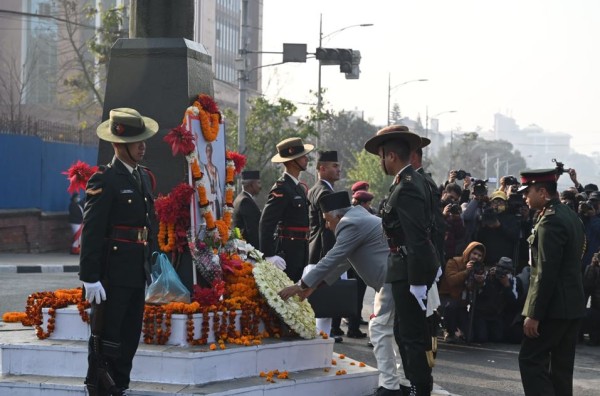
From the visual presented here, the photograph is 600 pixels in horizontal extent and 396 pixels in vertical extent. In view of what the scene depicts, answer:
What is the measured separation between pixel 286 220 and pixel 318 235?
93cm

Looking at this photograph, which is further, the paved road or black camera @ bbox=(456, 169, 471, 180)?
black camera @ bbox=(456, 169, 471, 180)

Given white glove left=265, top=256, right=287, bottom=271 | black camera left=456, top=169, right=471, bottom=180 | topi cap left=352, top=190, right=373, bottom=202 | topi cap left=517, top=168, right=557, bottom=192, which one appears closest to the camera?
topi cap left=517, top=168, right=557, bottom=192

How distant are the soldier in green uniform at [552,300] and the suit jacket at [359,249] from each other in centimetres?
153

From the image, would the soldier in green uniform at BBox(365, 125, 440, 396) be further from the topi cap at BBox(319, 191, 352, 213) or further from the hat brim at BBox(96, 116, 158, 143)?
the hat brim at BBox(96, 116, 158, 143)

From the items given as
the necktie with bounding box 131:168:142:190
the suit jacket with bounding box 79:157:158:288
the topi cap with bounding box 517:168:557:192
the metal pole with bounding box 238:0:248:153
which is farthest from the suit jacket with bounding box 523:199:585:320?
the metal pole with bounding box 238:0:248:153

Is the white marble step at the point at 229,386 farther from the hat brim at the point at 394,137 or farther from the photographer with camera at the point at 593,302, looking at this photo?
the photographer with camera at the point at 593,302

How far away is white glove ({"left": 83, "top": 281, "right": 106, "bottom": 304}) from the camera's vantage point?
7309mm

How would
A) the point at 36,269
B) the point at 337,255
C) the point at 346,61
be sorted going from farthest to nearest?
the point at 346,61 < the point at 36,269 < the point at 337,255

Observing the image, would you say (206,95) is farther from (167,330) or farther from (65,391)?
(65,391)

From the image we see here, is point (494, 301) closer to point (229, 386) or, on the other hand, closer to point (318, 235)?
point (318, 235)

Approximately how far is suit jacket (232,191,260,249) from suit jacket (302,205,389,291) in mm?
4136

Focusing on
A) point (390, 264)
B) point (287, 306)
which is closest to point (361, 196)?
point (287, 306)

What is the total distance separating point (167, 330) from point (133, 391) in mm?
777

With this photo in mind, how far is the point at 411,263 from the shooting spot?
7668mm
